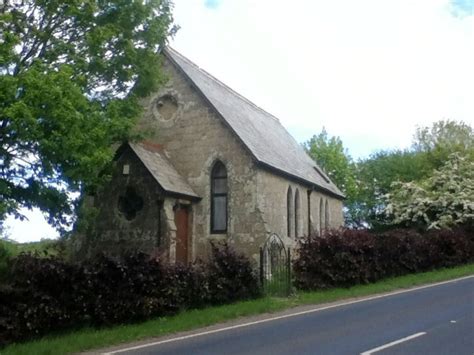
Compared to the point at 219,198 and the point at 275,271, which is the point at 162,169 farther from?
the point at 275,271

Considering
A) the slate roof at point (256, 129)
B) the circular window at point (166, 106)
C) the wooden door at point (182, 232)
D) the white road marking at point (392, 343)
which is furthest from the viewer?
the circular window at point (166, 106)

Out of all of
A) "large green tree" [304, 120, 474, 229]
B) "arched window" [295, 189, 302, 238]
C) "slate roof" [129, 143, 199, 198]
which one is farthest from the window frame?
"large green tree" [304, 120, 474, 229]

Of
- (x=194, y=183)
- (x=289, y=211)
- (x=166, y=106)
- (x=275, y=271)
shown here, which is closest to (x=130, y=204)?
(x=194, y=183)

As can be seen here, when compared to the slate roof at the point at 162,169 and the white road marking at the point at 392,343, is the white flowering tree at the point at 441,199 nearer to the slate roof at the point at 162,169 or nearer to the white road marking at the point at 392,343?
the slate roof at the point at 162,169

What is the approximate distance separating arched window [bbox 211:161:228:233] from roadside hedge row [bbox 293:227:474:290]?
4514 millimetres

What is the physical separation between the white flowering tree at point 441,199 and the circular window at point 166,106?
1570cm

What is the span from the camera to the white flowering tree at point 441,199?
31.5 m

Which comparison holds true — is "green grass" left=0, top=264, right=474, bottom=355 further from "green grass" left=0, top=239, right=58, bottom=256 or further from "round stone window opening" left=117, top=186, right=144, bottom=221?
"round stone window opening" left=117, top=186, right=144, bottom=221

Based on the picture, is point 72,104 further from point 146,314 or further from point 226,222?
point 226,222

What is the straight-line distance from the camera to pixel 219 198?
2369cm

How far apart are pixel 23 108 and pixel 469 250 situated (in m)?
21.9

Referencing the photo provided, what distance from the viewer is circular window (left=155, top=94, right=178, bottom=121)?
24944mm

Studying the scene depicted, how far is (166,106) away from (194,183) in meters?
3.73

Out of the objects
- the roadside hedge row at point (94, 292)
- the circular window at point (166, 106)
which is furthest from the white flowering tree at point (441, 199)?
the roadside hedge row at point (94, 292)
